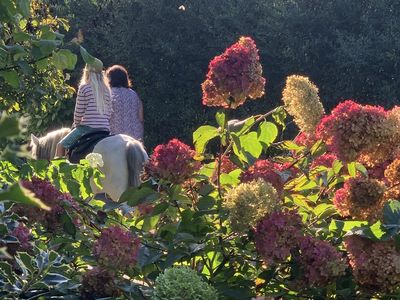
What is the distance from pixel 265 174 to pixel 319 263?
15.3 inches

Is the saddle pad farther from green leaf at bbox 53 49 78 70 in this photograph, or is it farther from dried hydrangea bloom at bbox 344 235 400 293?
dried hydrangea bloom at bbox 344 235 400 293

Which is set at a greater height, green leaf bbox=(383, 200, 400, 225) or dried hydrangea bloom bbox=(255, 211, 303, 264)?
green leaf bbox=(383, 200, 400, 225)

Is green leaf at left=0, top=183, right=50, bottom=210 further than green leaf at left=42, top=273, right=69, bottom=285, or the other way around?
green leaf at left=42, top=273, right=69, bottom=285

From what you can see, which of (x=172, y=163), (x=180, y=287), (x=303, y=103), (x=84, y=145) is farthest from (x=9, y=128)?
(x=84, y=145)

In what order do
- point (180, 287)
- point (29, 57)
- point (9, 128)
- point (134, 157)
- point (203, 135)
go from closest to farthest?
point (9, 128) < point (180, 287) < point (203, 135) < point (29, 57) < point (134, 157)

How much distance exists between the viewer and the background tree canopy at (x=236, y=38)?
12922 millimetres

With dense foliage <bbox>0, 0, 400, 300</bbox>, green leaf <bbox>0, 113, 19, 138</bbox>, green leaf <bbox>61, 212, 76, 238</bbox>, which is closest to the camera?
green leaf <bbox>0, 113, 19, 138</bbox>

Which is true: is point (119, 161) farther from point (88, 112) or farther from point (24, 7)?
point (24, 7)

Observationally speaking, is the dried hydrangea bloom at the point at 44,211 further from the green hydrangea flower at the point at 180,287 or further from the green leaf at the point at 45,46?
the green leaf at the point at 45,46

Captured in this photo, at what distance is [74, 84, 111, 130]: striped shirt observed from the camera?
23.6ft

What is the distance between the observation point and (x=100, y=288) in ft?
5.36

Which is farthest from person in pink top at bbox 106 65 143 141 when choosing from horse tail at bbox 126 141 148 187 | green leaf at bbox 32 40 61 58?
green leaf at bbox 32 40 61 58

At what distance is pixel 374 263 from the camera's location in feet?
5.61

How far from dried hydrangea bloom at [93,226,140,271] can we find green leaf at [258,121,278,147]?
0.55 metres
